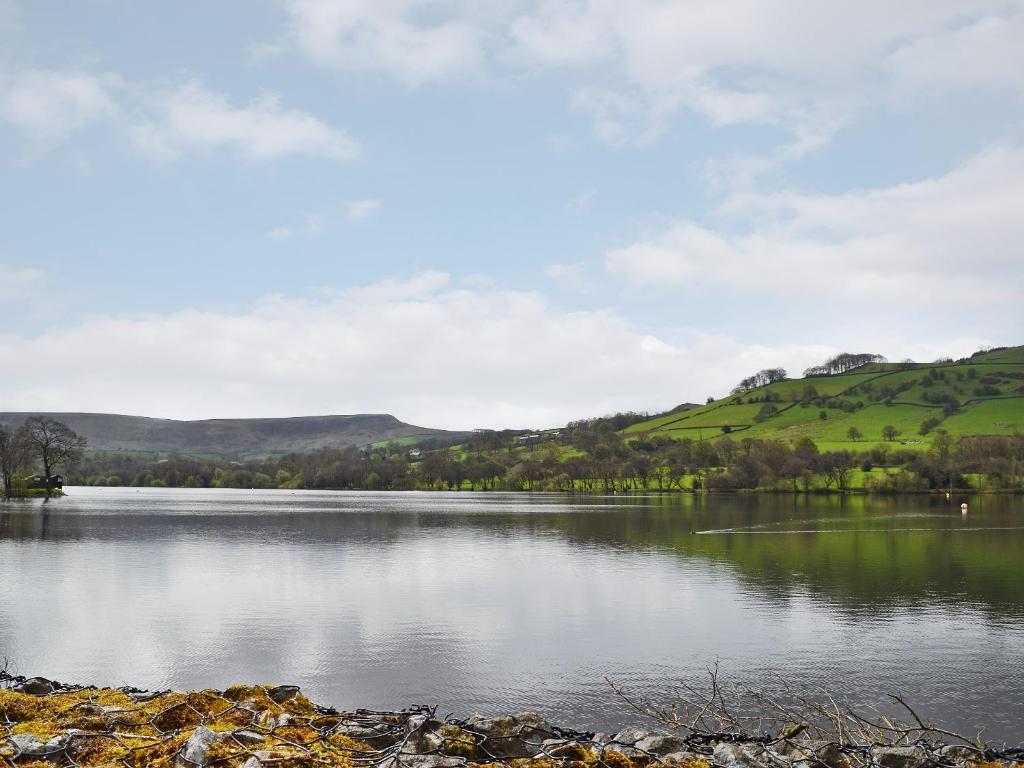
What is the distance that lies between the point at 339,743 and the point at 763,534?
2145 inches

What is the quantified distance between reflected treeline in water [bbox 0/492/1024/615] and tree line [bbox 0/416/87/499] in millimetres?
20944

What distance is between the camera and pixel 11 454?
105 meters

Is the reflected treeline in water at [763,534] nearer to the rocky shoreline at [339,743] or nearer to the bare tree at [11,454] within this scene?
the bare tree at [11,454]

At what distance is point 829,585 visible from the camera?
34344 millimetres

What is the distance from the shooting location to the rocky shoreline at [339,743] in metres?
8.20

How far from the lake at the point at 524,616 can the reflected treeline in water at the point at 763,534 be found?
1.31 ft

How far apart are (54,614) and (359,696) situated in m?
14.5

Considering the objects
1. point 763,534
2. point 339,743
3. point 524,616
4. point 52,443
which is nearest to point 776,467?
point 763,534

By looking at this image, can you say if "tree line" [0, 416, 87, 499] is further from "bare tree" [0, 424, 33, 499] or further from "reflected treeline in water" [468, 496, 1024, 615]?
"reflected treeline in water" [468, 496, 1024, 615]

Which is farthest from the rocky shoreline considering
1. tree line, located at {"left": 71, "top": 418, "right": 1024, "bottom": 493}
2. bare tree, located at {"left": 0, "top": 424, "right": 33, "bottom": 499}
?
tree line, located at {"left": 71, "top": 418, "right": 1024, "bottom": 493}

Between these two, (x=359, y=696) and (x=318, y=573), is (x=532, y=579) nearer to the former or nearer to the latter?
(x=318, y=573)

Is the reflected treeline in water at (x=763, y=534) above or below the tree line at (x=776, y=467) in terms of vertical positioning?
below

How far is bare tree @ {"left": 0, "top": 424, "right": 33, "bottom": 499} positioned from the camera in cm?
10469

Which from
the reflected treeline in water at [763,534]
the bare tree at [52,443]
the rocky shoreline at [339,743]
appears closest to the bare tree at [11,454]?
the bare tree at [52,443]
